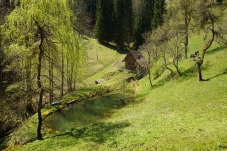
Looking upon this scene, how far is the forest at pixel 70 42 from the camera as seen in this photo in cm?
1984

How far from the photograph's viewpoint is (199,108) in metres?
20.8

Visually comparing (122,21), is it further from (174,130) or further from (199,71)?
(174,130)

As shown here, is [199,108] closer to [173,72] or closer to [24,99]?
[24,99]

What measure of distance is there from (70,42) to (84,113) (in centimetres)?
1248

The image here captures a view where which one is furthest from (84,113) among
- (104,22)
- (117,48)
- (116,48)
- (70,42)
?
(104,22)

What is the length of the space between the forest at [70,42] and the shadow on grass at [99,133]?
11.2 ft

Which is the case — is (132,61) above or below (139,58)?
below

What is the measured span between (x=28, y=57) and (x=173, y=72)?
2676 centimetres

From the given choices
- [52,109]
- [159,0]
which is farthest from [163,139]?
[159,0]

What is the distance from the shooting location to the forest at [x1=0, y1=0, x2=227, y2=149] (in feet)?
65.1

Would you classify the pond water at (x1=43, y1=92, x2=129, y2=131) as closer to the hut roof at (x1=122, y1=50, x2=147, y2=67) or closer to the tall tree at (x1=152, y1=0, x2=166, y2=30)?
the hut roof at (x1=122, y1=50, x2=147, y2=67)

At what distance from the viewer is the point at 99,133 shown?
1981 cm

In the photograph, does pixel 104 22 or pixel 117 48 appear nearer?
pixel 117 48

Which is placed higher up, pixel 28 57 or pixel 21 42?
pixel 21 42
